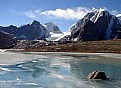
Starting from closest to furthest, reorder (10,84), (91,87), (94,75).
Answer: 1. (91,87)
2. (10,84)
3. (94,75)

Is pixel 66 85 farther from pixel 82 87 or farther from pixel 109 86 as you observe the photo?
pixel 109 86

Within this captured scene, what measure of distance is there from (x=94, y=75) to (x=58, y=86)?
776 cm

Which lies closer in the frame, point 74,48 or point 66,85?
point 66,85

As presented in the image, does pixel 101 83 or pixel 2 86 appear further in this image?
pixel 101 83

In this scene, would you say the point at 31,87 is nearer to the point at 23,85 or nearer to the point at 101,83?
the point at 23,85

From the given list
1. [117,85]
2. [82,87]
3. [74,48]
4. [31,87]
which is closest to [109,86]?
[117,85]

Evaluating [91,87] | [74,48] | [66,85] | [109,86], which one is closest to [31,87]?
[66,85]

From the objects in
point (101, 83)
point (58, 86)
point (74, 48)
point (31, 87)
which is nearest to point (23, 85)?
point (31, 87)

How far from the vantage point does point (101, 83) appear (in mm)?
34250

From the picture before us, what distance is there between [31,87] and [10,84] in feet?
10.9

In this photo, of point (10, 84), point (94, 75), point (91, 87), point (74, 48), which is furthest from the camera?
point (74, 48)

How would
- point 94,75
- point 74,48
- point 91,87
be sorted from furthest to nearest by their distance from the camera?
point 74,48 < point 94,75 < point 91,87

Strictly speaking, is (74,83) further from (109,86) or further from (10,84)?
(10,84)

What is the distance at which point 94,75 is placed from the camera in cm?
3800
